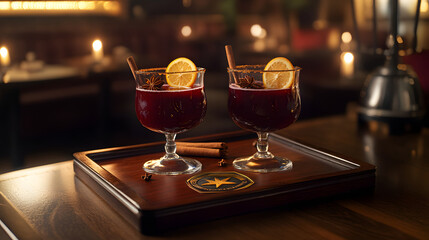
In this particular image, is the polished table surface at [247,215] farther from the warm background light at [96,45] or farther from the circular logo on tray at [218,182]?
the warm background light at [96,45]

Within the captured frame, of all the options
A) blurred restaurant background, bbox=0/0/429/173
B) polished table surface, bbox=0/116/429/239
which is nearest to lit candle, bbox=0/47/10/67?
blurred restaurant background, bbox=0/0/429/173

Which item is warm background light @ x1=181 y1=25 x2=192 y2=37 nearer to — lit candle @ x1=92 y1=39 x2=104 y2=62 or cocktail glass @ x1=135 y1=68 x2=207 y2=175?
lit candle @ x1=92 y1=39 x2=104 y2=62

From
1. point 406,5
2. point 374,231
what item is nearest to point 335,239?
point 374,231

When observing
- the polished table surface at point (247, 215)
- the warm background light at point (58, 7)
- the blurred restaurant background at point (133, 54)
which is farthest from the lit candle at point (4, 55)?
the warm background light at point (58, 7)

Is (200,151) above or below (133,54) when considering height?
below

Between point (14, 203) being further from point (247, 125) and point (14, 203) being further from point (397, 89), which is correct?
point (397, 89)

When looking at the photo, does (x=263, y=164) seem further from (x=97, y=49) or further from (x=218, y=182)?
(x=97, y=49)

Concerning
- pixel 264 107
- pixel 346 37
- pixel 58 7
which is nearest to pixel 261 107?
pixel 264 107
